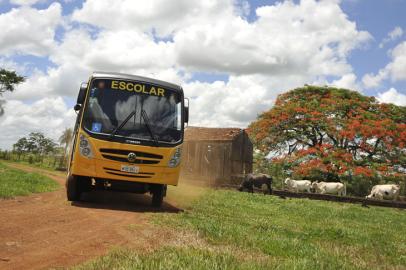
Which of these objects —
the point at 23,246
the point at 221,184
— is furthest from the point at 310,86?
the point at 23,246

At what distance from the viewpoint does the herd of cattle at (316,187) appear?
84.8 feet

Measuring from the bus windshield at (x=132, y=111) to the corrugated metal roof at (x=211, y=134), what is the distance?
71.3ft

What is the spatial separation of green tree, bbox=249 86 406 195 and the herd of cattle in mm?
772

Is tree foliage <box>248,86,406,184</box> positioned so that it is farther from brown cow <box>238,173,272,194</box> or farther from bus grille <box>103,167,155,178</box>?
bus grille <box>103,167,155,178</box>

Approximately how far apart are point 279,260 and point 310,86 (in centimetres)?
3119

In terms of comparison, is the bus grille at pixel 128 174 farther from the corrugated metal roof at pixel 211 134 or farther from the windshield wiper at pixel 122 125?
the corrugated metal roof at pixel 211 134

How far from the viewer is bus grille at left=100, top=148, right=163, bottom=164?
427 inches

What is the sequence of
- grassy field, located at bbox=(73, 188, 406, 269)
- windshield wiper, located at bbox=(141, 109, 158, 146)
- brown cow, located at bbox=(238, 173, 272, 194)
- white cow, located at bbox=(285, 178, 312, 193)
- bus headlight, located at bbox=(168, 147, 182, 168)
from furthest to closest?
white cow, located at bbox=(285, 178, 312, 193) < brown cow, located at bbox=(238, 173, 272, 194) < bus headlight, located at bbox=(168, 147, 182, 168) < windshield wiper, located at bbox=(141, 109, 158, 146) < grassy field, located at bbox=(73, 188, 406, 269)

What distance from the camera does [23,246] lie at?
6.19 meters

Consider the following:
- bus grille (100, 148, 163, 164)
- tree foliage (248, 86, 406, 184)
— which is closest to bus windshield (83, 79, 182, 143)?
bus grille (100, 148, 163, 164)

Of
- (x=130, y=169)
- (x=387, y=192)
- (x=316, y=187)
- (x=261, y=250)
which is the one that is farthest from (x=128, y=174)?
(x=316, y=187)

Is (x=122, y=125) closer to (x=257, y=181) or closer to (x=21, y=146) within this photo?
(x=257, y=181)

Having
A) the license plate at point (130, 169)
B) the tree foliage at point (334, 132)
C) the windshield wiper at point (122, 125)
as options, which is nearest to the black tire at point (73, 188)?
the license plate at point (130, 169)

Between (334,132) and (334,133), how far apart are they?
0.08 metres
